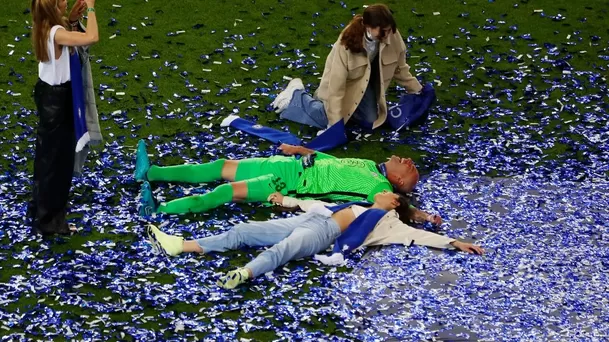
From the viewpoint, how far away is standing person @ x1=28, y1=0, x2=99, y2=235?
6254 millimetres

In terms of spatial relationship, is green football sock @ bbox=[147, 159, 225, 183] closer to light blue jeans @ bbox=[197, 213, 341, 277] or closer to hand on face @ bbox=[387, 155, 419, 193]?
light blue jeans @ bbox=[197, 213, 341, 277]

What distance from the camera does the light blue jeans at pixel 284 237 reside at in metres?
6.39

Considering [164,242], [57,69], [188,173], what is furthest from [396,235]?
[57,69]

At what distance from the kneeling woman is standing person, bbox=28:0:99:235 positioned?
0.66 metres

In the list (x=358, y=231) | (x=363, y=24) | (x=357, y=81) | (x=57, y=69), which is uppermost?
(x=57, y=69)

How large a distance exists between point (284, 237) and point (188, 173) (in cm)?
108

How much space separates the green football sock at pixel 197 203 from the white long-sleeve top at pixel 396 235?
2.13 feet

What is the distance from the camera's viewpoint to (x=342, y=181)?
7137 mm

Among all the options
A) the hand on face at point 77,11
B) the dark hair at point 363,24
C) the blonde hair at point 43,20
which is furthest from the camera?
the dark hair at point 363,24

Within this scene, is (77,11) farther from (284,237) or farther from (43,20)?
(284,237)

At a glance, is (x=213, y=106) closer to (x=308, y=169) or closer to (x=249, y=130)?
(x=249, y=130)

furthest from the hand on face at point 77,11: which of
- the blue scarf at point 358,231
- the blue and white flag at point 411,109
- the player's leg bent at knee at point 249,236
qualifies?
the blue and white flag at point 411,109

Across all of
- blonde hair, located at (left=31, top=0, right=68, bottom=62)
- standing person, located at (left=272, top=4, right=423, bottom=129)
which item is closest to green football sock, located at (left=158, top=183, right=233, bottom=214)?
blonde hair, located at (left=31, top=0, right=68, bottom=62)

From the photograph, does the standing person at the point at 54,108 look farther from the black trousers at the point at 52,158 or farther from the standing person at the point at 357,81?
the standing person at the point at 357,81
